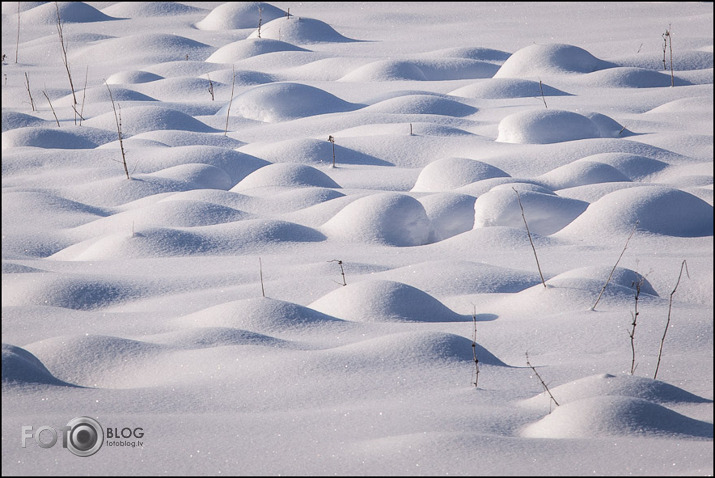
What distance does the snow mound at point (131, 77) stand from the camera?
8.24 metres

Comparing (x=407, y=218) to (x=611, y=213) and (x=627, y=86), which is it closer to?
(x=611, y=213)

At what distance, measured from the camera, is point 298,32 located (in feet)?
34.8

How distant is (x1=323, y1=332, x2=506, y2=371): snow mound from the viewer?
2.65 metres

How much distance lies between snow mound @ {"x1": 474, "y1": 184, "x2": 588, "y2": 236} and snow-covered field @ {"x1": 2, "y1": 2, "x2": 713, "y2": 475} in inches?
0.7

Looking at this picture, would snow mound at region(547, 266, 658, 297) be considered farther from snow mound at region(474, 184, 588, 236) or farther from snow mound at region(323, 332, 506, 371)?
snow mound at region(474, 184, 588, 236)

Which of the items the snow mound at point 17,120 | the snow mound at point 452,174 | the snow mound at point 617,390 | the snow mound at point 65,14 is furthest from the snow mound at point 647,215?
the snow mound at point 65,14

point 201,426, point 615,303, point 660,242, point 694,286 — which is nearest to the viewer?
point 201,426

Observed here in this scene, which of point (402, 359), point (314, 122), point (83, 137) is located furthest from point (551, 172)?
point (83, 137)

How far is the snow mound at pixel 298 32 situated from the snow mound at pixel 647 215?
22.2 feet

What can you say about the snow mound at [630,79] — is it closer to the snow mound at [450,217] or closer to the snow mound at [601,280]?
the snow mound at [450,217]

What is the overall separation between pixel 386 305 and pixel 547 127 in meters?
3.37

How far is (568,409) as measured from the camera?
2.22 meters

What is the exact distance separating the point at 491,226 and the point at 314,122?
2.79m

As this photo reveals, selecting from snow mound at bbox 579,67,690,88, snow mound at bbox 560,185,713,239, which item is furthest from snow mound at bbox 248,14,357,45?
snow mound at bbox 560,185,713,239
